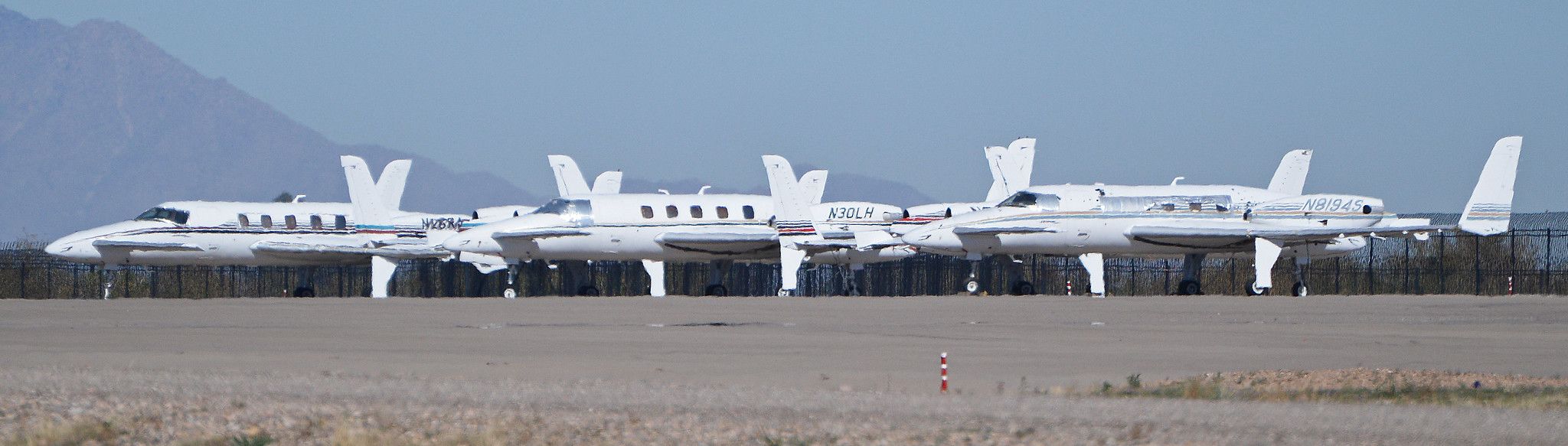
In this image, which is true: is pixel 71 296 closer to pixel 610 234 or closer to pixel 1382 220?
pixel 610 234

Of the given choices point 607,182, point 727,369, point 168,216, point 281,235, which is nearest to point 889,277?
point 607,182

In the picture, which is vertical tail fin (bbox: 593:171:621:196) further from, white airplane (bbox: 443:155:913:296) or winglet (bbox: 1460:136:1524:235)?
winglet (bbox: 1460:136:1524:235)

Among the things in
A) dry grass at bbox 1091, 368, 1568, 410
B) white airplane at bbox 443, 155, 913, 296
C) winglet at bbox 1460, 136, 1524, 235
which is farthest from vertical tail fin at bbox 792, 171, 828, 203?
dry grass at bbox 1091, 368, 1568, 410

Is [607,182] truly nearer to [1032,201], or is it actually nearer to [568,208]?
[568,208]

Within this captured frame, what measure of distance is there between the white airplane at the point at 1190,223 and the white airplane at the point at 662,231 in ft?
14.2

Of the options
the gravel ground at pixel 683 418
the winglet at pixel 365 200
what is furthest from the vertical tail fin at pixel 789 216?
the gravel ground at pixel 683 418

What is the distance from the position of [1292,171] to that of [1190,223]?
562 cm

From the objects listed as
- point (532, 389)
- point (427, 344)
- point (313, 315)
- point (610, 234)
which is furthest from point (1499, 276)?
point (532, 389)

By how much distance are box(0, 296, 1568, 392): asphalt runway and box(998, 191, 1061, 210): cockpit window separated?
261 inches

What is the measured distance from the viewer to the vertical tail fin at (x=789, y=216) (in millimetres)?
43062

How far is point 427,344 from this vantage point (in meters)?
21.3

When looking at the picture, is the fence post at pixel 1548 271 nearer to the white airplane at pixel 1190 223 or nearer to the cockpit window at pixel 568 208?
the white airplane at pixel 1190 223

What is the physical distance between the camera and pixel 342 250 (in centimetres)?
4766

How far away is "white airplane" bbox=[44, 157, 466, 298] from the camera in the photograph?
45.6m
